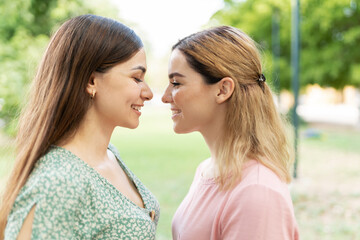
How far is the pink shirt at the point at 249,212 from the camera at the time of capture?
1.41m

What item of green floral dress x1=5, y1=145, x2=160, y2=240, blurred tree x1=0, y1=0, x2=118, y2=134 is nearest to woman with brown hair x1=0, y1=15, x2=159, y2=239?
green floral dress x1=5, y1=145, x2=160, y2=240

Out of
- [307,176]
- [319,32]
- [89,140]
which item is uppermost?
[319,32]

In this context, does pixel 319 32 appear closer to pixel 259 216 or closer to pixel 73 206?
pixel 259 216

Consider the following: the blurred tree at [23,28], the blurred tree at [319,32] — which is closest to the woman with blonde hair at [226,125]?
the blurred tree at [23,28]

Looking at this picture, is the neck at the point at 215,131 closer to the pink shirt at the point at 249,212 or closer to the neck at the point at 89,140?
the pink shirt at the point at 249,212

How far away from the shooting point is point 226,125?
1777 millimetres

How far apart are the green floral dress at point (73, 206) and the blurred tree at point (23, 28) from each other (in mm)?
8822

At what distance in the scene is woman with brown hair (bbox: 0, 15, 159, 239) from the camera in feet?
4.29

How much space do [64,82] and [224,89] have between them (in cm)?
65

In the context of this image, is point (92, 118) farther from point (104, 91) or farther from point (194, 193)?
point (194, 193)

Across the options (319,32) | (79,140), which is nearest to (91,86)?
(79,140)

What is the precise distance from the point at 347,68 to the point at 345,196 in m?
9.80

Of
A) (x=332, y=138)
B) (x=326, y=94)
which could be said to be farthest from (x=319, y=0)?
(x=326, y=94)

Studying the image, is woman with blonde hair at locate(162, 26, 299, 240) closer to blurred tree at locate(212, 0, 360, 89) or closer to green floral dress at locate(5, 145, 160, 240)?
green floral dress at locate(5, 145, 160, 240)
